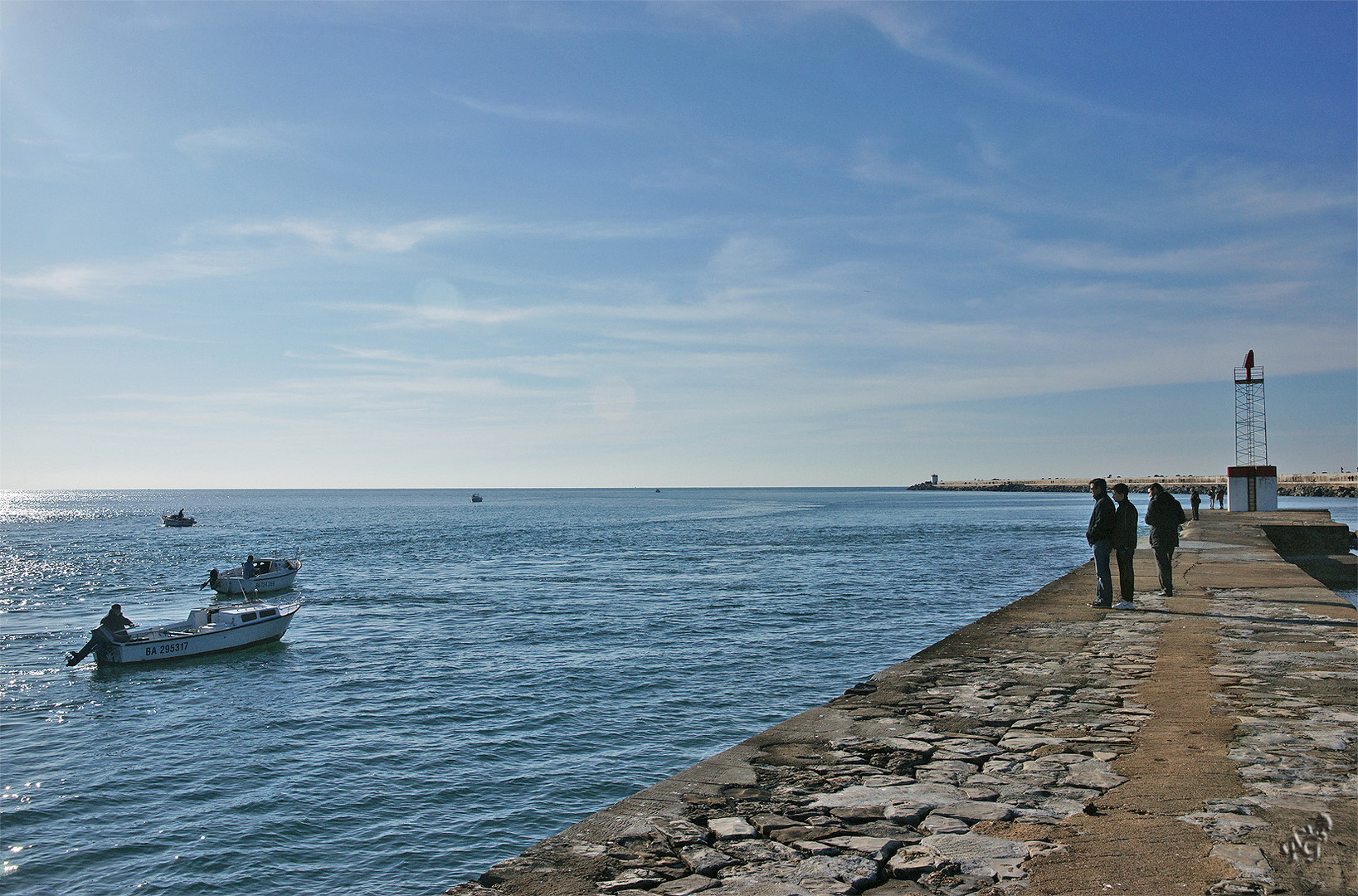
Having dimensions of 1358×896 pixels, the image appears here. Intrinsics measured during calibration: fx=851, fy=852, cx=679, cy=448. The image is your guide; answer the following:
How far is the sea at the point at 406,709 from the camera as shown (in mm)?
10023

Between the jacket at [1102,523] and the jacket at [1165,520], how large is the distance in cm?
98

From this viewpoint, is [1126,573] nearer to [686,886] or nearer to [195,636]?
[686,886]

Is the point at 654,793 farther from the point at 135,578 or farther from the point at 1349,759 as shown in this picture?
the point at 135,578

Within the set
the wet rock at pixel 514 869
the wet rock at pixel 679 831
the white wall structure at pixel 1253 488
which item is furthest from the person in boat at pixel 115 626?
the white wall structure at pixel 1253 488

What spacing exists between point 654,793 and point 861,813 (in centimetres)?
123

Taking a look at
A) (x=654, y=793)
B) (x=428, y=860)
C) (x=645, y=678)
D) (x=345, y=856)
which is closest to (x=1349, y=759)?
(x=654, y=793)

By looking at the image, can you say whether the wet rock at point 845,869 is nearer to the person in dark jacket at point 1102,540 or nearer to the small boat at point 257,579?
the person in dark jacket at point 1102,540

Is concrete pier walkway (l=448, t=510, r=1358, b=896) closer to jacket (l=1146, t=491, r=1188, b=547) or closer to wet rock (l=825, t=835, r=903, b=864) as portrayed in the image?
wet rock (l=825, t=835, r=903, b=864)

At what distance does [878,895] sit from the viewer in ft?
11.9

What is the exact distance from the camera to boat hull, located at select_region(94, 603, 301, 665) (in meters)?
20.9

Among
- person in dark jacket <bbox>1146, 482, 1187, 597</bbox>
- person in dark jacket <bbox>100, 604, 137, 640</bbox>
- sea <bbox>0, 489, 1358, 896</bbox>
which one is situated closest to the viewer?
sea <bbox>0, 489, 1358, 896</bbox>

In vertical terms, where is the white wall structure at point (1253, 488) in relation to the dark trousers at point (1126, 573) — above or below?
above

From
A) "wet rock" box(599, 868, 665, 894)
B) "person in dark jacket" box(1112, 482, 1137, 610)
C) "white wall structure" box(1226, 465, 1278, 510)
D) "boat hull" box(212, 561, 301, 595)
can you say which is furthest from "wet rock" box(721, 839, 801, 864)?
"white wall structure" box(1226, 465, 1278, 510)

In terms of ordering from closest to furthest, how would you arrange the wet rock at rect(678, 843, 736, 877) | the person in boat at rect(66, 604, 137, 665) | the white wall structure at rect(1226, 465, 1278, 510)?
the wet rock at rect(678, 843, 736, 877)
the person in boat at rect(66, 604, 137, 665)
the white wall structure at rect(1226, 465, 1278, 510)
